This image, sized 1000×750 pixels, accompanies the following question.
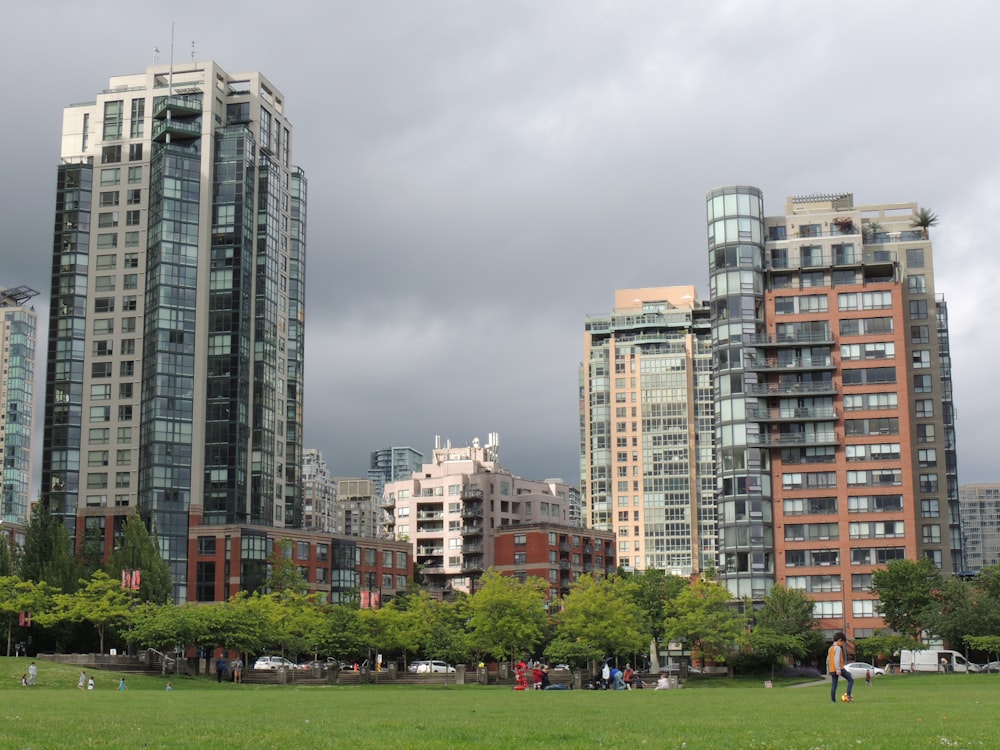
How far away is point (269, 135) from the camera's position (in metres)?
184

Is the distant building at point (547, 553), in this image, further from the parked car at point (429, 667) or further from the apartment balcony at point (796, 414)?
the parked car at point (429, 667)

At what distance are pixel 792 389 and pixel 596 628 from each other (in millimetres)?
53165

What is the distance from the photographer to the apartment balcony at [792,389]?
5856 inches

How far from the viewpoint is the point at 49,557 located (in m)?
129

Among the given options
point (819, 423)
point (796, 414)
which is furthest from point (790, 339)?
point (819, 423)

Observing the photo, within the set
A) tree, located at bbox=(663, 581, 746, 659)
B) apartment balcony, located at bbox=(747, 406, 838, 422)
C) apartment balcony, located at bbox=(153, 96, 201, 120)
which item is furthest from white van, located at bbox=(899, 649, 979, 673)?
apartment balcony, located at bbox=(153, 96, 201, 120)

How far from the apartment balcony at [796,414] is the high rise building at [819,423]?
18 cm

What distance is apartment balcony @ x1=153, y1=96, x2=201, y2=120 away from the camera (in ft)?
566

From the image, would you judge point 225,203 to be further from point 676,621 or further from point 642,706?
point 642,706

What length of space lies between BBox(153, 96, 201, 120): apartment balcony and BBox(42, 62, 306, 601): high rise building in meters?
0.21

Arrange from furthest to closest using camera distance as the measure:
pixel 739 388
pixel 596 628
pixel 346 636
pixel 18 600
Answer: pixel 739 388, pixel 346 636, pixel 18 600, pixel 596 628

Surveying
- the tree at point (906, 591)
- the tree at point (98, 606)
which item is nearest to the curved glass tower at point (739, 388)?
the tree at point (906, 591)

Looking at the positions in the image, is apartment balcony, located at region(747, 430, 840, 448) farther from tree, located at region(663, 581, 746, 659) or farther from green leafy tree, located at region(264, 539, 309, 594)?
green leafy tree, located at region(264, 539, 309, 594)

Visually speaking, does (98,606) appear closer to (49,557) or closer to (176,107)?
(49,557)
